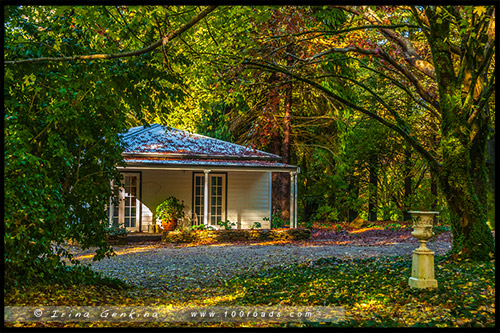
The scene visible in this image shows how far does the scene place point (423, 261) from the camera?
632 centimetres

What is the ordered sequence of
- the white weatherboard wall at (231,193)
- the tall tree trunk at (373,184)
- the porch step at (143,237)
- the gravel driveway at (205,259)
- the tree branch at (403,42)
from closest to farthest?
1. the gravel driveway at (205,259)
2. the tree branch at (403,42)
3. the porch step at (143,237)
4. the white weatherboard wall at (231,193)
5. the tall tree trunk at (373,184)

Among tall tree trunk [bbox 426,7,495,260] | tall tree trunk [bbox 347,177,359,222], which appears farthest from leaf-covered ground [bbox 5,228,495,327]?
tall tree trunk [bbox 347,177,359,222]

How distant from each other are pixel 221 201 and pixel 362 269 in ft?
32.6

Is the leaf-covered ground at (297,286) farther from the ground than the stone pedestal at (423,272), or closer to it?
closer to it

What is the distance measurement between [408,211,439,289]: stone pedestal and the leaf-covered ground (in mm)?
173

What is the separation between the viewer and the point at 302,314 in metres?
5.66

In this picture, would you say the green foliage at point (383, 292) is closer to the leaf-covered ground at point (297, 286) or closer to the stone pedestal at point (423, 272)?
the leaf-covered ground at point (297, 286)

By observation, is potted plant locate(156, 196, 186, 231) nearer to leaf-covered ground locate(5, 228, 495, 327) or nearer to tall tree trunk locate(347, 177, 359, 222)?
leaf-covered ground locate(5, 228, 495, 327)

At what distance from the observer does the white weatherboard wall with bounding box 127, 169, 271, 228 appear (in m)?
17.1

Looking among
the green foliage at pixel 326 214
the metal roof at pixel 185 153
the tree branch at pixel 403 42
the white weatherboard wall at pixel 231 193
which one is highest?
the tree branch at pixel 403 42

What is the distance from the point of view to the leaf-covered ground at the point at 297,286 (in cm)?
538

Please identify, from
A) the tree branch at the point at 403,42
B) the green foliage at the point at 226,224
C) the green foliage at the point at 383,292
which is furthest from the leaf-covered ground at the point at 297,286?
the green foliage at the point at 226,224

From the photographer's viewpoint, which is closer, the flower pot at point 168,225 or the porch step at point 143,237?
the porch step at point 143,237

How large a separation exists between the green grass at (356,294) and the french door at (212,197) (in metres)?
8.79
